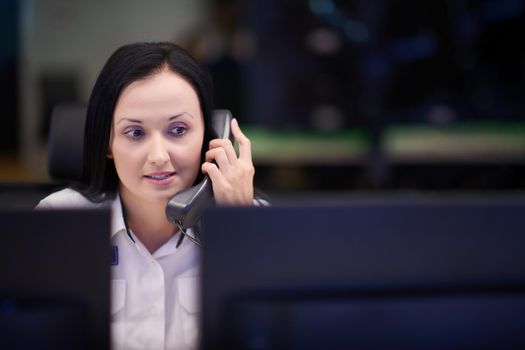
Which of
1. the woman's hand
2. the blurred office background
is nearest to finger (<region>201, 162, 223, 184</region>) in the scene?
the woman's hand

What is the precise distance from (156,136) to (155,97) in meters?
0.05

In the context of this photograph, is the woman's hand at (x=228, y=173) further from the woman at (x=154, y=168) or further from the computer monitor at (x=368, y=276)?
the computer monitor at (x=368, y=276)

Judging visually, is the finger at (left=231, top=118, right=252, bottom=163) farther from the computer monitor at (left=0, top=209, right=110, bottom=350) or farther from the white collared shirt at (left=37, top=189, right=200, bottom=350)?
the computer monitor at (left=0, top=209, right=110, bottom=350)

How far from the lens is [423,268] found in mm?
516

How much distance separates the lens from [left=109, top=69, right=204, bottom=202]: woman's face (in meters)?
0.80

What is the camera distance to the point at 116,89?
0.82m

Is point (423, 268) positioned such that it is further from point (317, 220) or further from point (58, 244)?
point (58, 244)

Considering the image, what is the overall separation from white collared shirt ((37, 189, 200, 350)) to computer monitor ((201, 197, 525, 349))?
210 mm

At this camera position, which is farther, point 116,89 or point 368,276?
point 116,89

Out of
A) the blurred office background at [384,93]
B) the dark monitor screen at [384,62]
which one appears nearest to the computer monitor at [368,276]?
the blurred office background at [384,93]

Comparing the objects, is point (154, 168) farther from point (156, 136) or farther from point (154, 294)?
point (154, 294)

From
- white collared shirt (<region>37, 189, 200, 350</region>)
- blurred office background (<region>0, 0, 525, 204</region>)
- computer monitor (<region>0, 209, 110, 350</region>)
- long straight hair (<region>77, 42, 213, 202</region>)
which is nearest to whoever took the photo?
computer monitor (<region>0, 209, 110, 350</region>)

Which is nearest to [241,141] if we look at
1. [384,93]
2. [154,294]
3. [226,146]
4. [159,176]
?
[226,146]

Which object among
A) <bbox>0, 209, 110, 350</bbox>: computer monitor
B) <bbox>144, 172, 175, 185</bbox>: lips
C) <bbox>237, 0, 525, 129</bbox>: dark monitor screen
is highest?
<bbox>237, 0, 525, 129</bbox>: dark monitor screen
